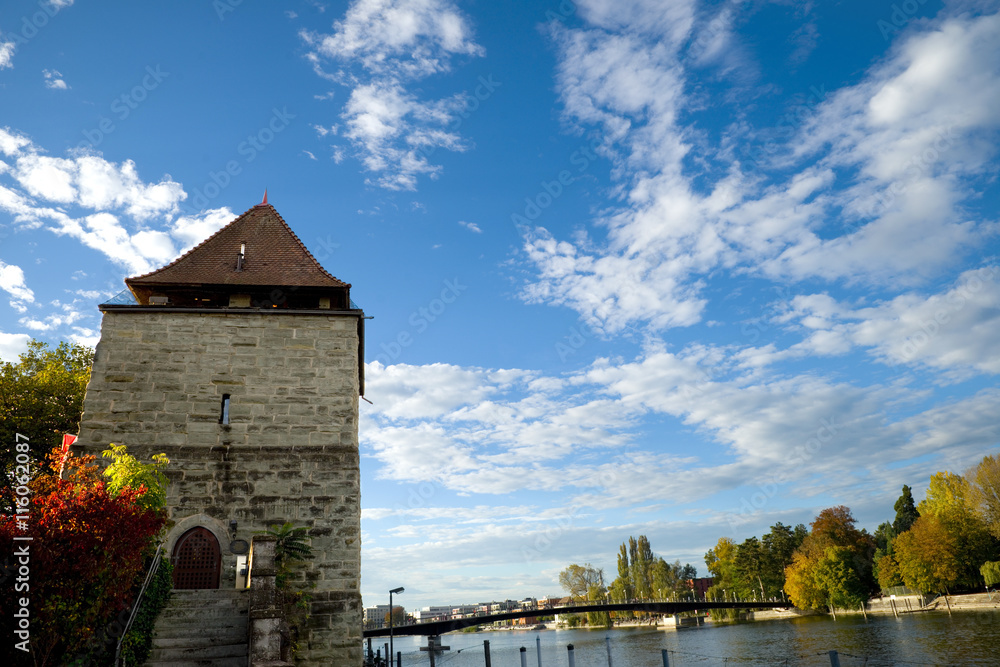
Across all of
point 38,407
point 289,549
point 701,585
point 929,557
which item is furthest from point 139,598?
point 701,585

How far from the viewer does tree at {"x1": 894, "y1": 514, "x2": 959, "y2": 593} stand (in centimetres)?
4125

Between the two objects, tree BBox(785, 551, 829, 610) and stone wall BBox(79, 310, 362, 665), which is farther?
tree BBox(785, 551, 829, 610)

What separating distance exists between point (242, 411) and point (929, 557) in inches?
A: 1932

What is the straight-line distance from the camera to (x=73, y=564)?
7910mm

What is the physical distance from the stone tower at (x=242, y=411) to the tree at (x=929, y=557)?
153ft

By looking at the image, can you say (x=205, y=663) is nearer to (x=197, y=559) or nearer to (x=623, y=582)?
(x=197, y=559)

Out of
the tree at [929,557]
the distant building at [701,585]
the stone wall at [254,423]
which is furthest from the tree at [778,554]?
the stone wall at [254,423]

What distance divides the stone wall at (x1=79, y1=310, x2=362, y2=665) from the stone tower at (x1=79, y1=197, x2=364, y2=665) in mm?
25

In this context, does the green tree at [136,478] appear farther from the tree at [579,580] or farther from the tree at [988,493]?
the tree at [579,580]

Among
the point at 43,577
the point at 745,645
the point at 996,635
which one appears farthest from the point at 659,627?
the point at 43,577

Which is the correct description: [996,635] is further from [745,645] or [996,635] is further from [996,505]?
[996,505]

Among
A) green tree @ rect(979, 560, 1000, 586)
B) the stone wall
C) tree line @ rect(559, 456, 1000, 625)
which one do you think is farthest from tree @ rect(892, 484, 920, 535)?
the stone wall

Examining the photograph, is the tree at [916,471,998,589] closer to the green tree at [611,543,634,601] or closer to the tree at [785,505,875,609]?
the tree at [785,505,875,609]

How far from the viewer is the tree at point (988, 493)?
1624 inches
